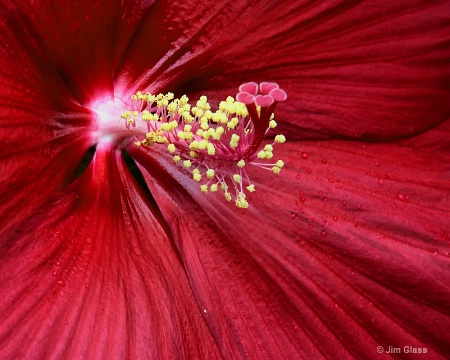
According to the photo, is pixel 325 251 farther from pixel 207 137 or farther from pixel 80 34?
pixel 80 34

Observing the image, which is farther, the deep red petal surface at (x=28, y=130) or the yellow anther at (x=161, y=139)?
the yellow anther at (x=161, y=139)

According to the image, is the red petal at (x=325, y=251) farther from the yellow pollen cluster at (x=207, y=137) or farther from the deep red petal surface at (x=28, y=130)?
the deep red petal surface at (x=28, y=130)

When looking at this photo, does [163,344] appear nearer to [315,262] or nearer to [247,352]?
[247,352]

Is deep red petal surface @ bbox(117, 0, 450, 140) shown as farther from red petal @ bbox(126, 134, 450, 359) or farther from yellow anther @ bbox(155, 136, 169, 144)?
yellow anther @ bbox(155, 136, 169, 144)

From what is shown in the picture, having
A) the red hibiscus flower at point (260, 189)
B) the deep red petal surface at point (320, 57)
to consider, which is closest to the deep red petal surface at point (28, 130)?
the red hibiscus flower at point (260, 189)

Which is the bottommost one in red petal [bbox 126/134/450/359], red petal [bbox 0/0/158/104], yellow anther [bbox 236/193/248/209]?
red petal [bbox 126/134/450/359]

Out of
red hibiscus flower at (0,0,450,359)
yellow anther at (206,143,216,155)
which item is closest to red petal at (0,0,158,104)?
red hibiscus flower at (0,0,450,359)

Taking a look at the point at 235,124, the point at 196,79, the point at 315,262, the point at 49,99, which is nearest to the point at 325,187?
the point at 315,262
